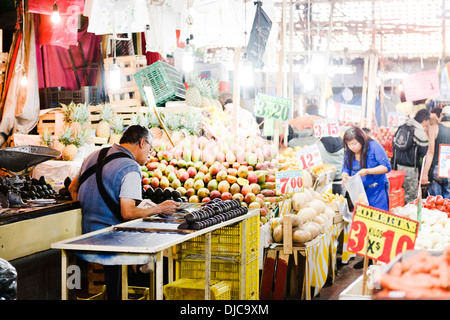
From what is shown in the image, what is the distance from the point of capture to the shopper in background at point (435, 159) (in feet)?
27.1

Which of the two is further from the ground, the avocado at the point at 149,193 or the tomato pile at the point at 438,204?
the avocado at the point at 149,193

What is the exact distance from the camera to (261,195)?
5.79 metres

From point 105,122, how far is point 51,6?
190cm

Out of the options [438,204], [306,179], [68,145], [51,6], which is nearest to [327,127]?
[306,179]

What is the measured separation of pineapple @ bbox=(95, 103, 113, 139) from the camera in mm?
8062

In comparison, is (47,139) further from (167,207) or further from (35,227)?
(167,207)

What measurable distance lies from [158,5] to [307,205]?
13.8 ft

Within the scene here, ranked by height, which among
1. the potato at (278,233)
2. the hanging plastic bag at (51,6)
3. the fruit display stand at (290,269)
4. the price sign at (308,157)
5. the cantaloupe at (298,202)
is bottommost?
the fruit display stand at (290,269)

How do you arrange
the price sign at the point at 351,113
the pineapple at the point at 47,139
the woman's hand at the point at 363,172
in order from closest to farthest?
the woman's hand at the point at 363,172, the pineapple at the point at 47,139, the price sign at the point at 351,113

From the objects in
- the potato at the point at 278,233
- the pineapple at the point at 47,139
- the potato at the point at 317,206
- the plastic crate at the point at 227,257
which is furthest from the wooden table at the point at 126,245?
the pineapple at the point at 47,139

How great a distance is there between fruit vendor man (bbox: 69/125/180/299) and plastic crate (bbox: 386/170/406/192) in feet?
19.2

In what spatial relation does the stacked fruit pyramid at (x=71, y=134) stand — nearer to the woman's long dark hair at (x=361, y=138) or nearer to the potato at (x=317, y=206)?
the potato at (x=317, y=206)

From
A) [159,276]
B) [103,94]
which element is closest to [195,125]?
[103,94]

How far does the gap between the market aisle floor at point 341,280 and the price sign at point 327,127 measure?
2.15m
